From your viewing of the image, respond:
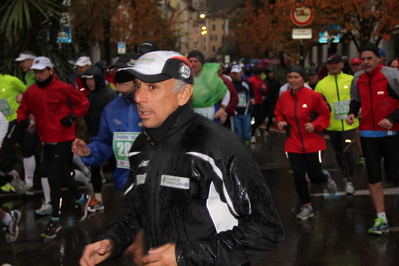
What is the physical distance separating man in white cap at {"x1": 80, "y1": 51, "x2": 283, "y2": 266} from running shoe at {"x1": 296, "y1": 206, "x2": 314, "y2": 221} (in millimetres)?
4778

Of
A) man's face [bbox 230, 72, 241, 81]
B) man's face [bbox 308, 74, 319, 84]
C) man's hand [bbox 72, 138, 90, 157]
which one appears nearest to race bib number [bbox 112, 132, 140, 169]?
man's hand [bbox 72, 138, 90, 157]

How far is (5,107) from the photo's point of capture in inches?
341

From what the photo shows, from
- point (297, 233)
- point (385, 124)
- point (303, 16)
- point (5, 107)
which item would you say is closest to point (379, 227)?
point (297, 233)

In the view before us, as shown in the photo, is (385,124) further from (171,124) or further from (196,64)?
(171,124)

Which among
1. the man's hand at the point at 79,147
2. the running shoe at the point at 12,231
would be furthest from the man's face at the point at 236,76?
the man's hand at the point at 79,147

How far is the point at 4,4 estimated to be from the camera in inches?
468

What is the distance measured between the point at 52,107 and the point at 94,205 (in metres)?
1.49

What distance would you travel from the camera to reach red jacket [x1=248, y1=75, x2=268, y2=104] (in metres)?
15.1

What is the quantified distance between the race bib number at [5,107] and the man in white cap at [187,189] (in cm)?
664

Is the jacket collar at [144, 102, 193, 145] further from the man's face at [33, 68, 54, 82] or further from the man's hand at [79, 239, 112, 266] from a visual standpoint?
the man's face at [33, 68, 54, 82]

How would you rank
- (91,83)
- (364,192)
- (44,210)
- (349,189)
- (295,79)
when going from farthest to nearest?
(364,192) < (349,189) < (91,83) < (44,210) < (295,79)

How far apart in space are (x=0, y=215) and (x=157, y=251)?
456cm

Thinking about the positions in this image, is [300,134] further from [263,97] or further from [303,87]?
[263,97]

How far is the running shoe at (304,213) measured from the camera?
704cm
